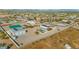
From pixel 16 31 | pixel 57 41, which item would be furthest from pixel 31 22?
pixel 57 41

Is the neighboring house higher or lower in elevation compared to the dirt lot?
higher

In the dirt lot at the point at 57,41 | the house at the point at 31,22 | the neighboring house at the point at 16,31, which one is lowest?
the dirt lot at the point at 57,41

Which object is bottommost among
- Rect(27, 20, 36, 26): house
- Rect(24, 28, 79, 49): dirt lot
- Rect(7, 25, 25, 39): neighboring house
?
Rect(24, 28, 79, 49): dirt lot

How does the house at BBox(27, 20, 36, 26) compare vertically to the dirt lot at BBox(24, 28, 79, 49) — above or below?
above
